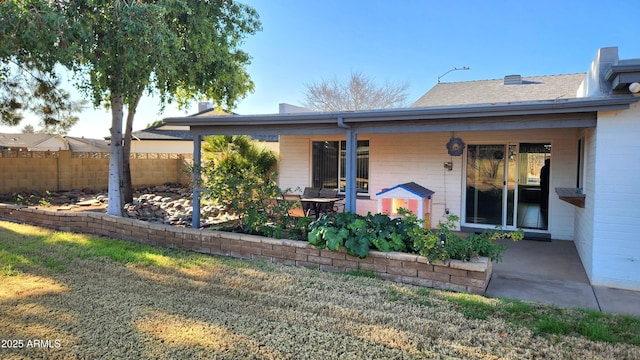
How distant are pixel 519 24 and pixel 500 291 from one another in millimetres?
15208

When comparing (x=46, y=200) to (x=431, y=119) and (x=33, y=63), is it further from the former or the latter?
(x=431, y=119)

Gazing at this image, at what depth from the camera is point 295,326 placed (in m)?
3.73

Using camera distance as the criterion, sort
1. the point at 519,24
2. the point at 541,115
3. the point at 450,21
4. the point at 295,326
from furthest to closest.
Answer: the point at 450,21 → the point at 519,24 → the point at 541,115 → the point at 295,326

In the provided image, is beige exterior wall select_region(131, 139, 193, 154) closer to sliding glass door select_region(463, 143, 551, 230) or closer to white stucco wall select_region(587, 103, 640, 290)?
sliding glass door select_region(463, 143, 551, 230)

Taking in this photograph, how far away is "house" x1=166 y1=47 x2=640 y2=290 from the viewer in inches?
201

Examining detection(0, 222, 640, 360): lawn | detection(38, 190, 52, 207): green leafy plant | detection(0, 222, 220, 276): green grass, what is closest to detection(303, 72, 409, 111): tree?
detection(38, 190, 52, 207): green leafy plant

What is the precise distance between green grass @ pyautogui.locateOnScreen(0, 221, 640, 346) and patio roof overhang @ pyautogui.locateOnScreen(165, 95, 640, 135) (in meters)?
2.41

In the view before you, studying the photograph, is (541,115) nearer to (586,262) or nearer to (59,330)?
(586,262)

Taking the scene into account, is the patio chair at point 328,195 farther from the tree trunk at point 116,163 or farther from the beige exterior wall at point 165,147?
the beige exterior wall at point 165,147

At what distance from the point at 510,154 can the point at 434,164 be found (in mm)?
1514

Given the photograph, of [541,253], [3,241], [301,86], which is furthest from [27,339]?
[301,86]

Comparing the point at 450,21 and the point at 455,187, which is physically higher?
the point at 450,21

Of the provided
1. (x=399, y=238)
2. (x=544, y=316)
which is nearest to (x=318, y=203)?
(x=399, y=238)

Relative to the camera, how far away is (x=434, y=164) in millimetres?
9086
